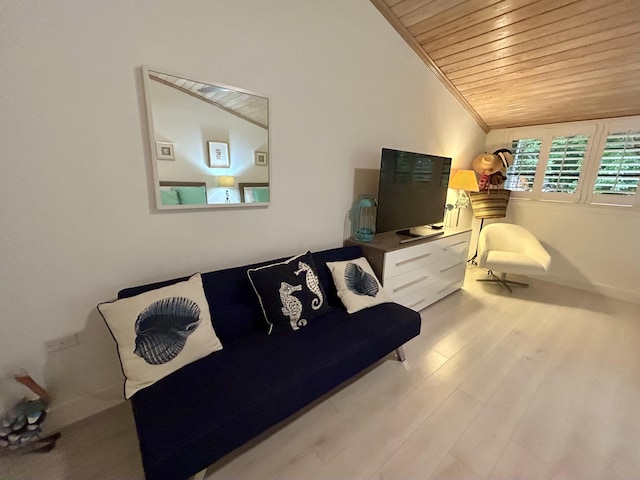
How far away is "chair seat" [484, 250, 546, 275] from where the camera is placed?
9.87ft

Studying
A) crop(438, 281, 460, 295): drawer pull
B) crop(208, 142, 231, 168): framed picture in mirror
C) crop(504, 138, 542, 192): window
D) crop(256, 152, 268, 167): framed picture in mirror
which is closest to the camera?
crop(208, 142, 231, 168): framed picture in mirror

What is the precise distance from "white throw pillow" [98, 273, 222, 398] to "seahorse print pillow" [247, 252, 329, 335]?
0.33m

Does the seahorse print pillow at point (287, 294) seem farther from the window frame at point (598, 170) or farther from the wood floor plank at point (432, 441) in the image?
the window frame at point (598, 170)

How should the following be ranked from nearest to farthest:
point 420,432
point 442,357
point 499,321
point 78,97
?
1. point 78,97
2. point 420,432
3. point 442,357
4. point 499,321

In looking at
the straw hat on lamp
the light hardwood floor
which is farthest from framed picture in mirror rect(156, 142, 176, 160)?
the straw hat on lamp

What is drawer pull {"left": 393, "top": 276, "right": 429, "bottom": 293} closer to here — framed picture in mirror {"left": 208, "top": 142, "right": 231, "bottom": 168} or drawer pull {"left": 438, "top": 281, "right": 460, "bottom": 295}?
drawer pull {"left": 438, "top": 281, "right": 460, "bottom": 295}

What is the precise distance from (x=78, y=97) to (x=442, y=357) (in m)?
2.70

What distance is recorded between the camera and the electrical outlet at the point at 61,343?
1.37m

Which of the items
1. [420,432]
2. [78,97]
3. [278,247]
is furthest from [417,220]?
[78,97]

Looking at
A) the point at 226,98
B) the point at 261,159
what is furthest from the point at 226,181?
the point at 226,98

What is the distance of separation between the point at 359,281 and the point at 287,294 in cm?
60

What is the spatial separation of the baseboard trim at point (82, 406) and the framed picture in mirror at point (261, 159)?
5.23 ft

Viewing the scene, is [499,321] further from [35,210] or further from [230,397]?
[35,210]

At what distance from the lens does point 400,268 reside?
2355 mm
